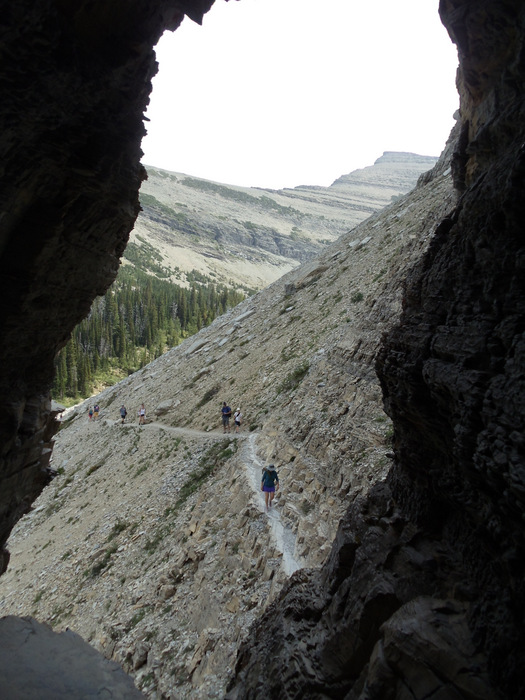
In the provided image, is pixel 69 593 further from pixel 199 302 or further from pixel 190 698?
pixel 199 302

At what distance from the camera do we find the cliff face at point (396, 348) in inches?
250

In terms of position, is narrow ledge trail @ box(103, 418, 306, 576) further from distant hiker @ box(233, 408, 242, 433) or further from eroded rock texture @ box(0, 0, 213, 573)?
eroded rock texture @ box(0, 0, 213, 573)

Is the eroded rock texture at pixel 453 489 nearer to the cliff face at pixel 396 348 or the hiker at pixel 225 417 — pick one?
the cliff face at pixel 396 348

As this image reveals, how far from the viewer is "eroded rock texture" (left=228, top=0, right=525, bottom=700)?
19.9ft

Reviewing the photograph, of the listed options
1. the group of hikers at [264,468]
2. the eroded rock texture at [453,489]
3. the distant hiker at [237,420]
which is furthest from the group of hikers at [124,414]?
A: the eroded rock texture at [453,489]

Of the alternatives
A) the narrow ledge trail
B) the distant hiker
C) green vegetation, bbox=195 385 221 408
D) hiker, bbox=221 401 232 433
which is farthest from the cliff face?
green vegetation, bbox=195 385 221 408

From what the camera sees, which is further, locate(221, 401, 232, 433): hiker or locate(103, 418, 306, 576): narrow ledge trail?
locate(221, 401, 232, 433): hiker

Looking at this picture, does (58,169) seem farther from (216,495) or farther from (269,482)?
(216,495)

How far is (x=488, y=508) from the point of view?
6660 millimetres

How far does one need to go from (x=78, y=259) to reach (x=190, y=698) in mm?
11797

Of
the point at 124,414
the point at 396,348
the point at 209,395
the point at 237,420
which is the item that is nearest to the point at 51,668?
the point at 396,348

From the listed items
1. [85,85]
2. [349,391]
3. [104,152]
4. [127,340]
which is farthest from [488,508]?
[127,340]

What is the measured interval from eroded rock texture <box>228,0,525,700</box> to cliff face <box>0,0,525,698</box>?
36 mm

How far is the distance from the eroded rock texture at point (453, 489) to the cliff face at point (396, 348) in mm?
36
